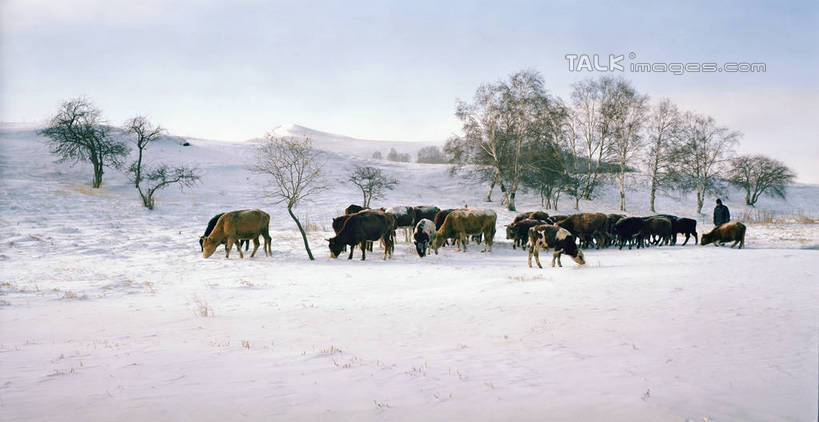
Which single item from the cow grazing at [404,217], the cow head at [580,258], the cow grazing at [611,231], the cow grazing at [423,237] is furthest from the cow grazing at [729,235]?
the cow grazing at [404,217]

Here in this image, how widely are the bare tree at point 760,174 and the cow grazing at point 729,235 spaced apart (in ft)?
137

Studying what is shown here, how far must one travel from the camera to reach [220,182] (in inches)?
1672

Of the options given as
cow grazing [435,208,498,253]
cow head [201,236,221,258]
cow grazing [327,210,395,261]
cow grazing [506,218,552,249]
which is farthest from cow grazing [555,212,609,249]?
cow head [201,236,221,258]

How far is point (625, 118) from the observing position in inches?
1547

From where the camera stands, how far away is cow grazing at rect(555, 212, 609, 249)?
18.1 meters

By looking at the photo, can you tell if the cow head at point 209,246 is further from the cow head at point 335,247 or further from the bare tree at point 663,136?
the bare tree at point 663,136

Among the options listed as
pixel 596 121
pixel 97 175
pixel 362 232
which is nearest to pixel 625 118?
pixel 596 121

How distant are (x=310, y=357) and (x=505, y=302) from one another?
3776 mm

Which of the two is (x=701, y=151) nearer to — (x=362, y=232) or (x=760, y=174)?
(x=760, y=174)

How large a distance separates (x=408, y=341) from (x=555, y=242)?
8.10 meters

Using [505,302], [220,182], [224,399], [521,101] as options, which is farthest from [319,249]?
[220,182]

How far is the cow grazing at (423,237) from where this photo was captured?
632 inches

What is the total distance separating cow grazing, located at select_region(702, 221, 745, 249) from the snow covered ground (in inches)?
210

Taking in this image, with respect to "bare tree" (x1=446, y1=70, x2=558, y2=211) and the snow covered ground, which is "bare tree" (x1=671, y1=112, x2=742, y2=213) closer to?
"bare tree" (x1=446, y1=70, x2=558, y2=211)
